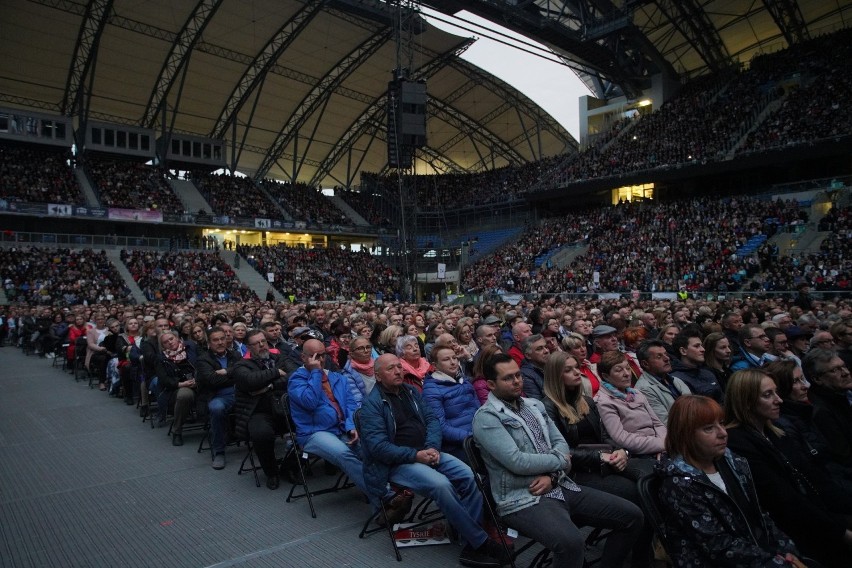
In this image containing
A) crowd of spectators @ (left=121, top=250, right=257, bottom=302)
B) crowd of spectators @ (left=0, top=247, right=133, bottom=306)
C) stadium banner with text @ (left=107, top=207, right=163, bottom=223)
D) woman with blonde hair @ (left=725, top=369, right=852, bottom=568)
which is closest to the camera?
woman with blonde hair @ (left=725, top=369, right=852, bottom=568)

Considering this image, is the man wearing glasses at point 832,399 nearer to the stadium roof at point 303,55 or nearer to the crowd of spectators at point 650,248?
the crowd of spectators at point 650,248

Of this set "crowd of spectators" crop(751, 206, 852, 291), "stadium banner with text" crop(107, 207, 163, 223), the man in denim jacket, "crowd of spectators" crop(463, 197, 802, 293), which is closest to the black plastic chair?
the man in denim jacket

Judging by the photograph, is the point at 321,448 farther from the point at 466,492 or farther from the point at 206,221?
the point at 206,221

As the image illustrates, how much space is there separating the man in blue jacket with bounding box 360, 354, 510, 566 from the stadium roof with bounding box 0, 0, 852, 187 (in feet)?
65.3

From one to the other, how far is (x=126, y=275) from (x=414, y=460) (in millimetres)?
30746

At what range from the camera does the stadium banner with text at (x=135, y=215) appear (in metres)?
32.2

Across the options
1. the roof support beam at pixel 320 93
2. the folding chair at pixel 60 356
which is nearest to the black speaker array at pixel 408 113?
the folding chair at pixel 60 356

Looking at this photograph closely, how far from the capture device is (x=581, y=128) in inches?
1558

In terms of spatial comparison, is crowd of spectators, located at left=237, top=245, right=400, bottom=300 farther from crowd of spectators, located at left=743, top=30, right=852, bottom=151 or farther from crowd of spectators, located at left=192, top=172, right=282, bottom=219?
crowd of spectators, located at left=743, top=30, right=852, bottom=151

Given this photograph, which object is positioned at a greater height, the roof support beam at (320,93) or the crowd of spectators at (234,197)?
the roof support beam at (320,93)

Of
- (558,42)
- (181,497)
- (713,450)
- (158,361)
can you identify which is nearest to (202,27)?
(558,42)

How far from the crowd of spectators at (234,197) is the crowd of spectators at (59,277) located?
10.4 m

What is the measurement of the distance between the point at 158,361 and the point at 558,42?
2759 centimetres

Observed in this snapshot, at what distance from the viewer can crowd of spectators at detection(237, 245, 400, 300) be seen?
115 feet
